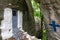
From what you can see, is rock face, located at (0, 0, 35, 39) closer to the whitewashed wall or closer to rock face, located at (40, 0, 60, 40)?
the whitewashed wall

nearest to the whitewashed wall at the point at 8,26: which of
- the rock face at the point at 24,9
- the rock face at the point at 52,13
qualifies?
the rock face at the point at 24,9

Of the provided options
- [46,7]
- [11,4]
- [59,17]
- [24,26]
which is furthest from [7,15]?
[59,17]

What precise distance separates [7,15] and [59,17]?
50 centimetres

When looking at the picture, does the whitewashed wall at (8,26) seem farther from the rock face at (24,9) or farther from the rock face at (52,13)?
the rock face at (52,13)

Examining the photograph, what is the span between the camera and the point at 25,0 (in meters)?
1.95

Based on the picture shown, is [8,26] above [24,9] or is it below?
below

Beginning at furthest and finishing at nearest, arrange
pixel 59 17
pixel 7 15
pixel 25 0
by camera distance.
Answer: pixel 25 0 → pixel 7 15 → pixel 59 17

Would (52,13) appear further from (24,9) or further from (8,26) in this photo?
(8,26)

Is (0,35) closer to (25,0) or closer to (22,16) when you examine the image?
(22,16)

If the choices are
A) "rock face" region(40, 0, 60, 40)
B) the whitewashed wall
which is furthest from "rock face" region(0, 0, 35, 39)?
"rock face" region(40, 0, 60, 40)

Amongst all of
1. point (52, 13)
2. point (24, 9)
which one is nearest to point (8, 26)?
point (24, 9)

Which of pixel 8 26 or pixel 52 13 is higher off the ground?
pixel 52 13

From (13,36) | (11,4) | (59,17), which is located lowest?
(13,36)

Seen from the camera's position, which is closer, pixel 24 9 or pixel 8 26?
pixel 8 26
